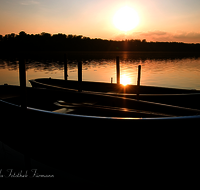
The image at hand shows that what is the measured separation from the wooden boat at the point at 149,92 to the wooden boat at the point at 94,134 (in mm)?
2243

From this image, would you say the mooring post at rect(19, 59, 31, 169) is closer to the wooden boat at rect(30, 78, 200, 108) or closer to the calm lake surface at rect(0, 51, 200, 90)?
the wooden boat at rect(30, 78, 200, 108)

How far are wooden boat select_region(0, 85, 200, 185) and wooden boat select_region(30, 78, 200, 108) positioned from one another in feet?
7.36

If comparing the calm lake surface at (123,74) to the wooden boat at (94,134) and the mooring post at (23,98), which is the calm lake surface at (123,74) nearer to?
the wooden boat at (94,134)

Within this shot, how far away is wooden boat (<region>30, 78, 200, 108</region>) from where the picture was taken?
32.3ft

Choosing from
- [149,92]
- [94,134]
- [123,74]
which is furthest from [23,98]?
[123,74]

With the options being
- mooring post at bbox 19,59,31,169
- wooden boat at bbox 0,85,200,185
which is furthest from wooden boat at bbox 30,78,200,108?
mooring post at bbox 19,59,31,169

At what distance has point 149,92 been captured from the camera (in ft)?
43.4

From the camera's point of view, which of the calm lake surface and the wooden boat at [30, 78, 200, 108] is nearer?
the wooden boat at [30, 78, 200, 108]

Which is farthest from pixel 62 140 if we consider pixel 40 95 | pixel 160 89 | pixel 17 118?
pixel 160 89

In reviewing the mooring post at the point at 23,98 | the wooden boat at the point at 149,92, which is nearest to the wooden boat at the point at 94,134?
the mooring post at the point at 23,98

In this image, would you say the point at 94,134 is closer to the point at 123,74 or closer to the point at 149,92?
the point at 149,92

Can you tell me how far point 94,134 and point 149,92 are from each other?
8236 mm

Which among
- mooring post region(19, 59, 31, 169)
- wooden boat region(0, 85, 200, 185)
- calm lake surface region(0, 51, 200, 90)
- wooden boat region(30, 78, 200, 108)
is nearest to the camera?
wooden boat region(0, 85, 200, 185)

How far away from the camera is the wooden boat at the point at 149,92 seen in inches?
388
